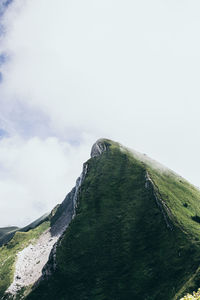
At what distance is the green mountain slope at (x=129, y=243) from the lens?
6856 cm

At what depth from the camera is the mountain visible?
69.0 meters

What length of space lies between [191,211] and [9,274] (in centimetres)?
11228

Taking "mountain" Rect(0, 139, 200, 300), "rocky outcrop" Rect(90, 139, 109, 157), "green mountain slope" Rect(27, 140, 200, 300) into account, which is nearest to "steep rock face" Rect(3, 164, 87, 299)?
"mountain" Rect(0, 139, 200, 300)

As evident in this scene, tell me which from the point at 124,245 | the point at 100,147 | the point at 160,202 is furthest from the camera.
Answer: the point at 100,147

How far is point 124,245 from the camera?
87.4 metres

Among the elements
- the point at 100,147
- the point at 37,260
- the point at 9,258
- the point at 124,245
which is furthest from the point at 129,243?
the point at 9,258

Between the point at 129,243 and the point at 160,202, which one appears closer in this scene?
the point at 129,243

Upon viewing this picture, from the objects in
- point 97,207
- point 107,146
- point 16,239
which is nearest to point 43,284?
point 97,207

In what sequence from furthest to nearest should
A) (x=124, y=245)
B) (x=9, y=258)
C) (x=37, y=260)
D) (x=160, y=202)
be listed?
(x=9, y=258)
(x=37, y=260)
(x=160, y=202)
(x=124, y=245)

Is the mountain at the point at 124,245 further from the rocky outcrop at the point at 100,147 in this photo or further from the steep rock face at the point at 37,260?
the rocky outcrop at the point at 100,147

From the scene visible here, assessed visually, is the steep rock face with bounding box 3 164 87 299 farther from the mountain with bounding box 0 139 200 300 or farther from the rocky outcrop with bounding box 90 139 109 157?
the rocky outcrop with bounding box 90 139 109 157

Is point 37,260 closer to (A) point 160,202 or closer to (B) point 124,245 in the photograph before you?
(B) point 124,245

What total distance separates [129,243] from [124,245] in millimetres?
2018

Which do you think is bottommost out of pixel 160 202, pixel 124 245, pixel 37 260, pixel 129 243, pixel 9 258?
pixel 37 260
